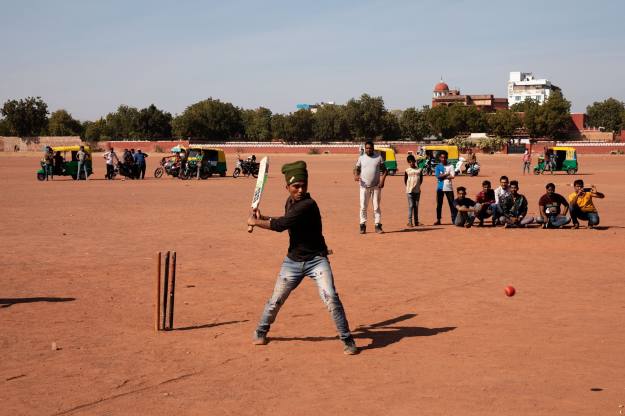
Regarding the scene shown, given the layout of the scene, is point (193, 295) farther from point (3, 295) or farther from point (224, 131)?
point (224, 131)

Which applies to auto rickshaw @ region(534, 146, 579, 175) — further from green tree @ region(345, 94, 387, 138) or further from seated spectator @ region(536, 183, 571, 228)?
green tree @ region(345, 94, 387, 138)

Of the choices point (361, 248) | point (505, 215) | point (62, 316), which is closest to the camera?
point (62, 316)

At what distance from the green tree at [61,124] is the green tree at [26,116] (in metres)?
14.9

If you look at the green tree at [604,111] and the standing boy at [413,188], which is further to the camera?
the green tree at [604,111]

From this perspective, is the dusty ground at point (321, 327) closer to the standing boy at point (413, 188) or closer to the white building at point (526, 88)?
the standing boy at point (413, 188)

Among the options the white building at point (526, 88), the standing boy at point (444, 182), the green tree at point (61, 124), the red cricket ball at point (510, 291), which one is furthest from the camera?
the white building at point (526, 88)

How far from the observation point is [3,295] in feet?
30.5

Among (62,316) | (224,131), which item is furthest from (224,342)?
(224,131)

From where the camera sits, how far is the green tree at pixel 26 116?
113 m

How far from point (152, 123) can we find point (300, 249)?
116212mm

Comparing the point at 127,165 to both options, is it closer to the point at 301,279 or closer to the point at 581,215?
the point at 581,215

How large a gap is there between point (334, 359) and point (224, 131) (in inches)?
4448

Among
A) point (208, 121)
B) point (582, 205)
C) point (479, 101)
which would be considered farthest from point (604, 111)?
point (582, 205)

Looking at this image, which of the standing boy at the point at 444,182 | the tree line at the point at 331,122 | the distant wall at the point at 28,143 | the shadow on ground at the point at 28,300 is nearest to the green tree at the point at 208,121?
the tree line at the point at 331,122
